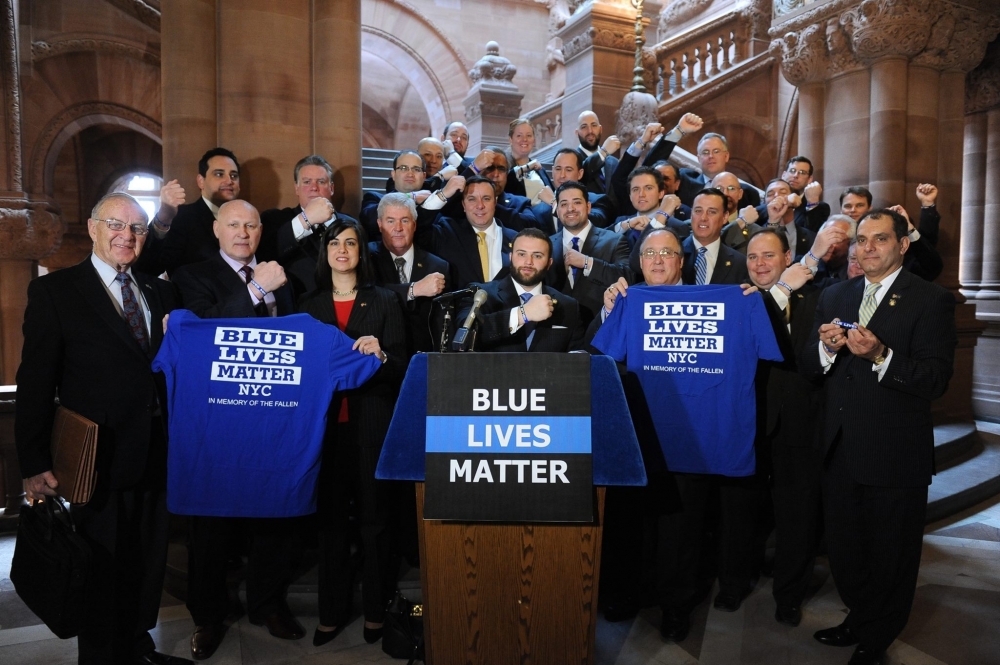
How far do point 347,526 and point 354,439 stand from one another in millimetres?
446

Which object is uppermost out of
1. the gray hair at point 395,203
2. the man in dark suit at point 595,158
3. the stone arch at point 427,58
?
the stone arch at point 427,58

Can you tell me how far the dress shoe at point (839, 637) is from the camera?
3.73 meters

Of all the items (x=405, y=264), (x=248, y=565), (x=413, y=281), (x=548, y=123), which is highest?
(x=548, y=123)

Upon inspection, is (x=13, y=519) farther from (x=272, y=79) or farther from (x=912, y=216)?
(x=912, y=216)

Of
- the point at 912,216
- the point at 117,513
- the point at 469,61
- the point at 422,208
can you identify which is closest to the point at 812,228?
the point at 912,216

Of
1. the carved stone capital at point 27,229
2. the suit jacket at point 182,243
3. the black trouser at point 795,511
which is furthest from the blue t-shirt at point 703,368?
the carved stone capital at point 27,229

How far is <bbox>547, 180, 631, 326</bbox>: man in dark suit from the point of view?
438cm

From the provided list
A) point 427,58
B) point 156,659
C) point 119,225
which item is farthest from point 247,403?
point 427,58

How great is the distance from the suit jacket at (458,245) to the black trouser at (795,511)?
2.07 metres

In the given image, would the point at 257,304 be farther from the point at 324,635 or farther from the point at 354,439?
the point at 324,635

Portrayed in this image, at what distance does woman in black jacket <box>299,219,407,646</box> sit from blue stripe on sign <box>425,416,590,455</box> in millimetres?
1087

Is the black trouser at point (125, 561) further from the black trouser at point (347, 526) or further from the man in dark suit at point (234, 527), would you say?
the black trouser at point (347, 526)

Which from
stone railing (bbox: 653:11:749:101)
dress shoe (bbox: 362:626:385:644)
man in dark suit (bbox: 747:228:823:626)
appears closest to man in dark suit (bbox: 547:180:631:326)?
man in dark suit (bbox: 747:228:823:626)

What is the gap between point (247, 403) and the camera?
3.38 meters
